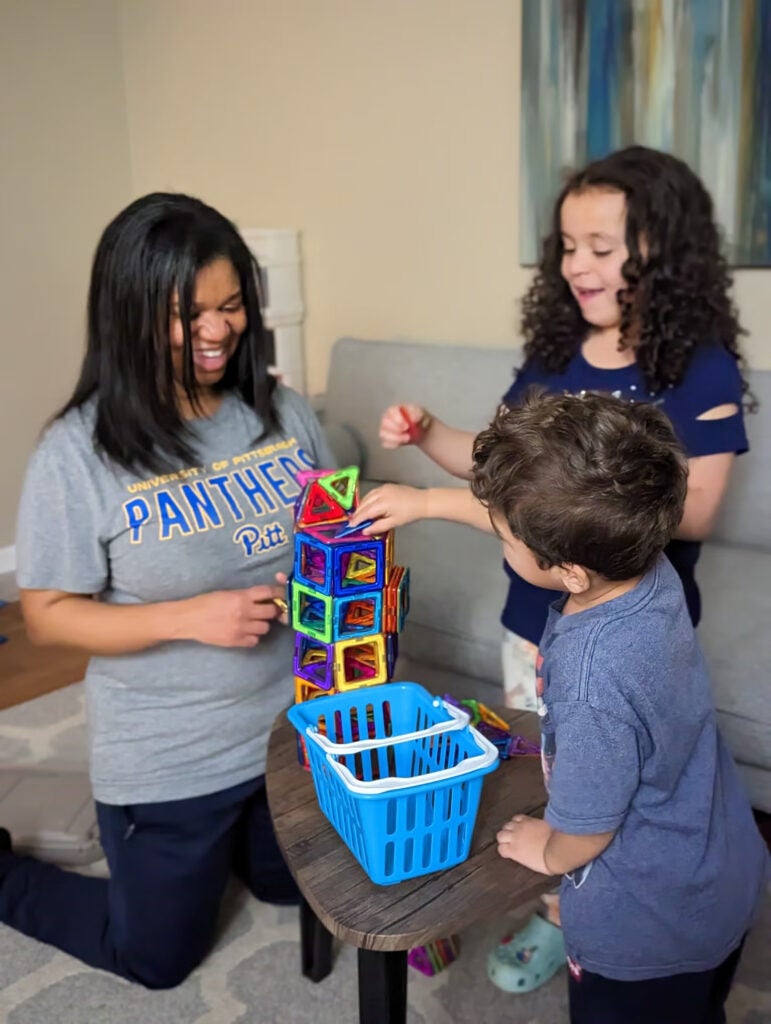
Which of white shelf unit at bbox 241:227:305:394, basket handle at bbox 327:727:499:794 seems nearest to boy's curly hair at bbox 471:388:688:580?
basket handle at bbox 327:727:499:794

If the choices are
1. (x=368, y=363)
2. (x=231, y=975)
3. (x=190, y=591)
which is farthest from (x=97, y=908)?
(x=368, y=363)

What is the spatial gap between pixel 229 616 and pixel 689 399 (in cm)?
71

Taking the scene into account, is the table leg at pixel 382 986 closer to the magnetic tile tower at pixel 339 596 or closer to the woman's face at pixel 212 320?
the magnetic tile tower at pixel 339 596

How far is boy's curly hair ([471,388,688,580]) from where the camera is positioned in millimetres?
830

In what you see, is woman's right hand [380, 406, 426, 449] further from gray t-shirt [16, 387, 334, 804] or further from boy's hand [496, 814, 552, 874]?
boy's hand [496, 814, 552, 874]

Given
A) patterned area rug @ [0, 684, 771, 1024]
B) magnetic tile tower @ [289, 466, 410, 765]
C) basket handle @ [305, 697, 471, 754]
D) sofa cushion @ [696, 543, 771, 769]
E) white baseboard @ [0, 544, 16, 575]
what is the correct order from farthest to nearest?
1. white baseboard @ [0, 544, 16, 575]
2. sofa cushion @ [696, 543, 771, 769]
3. patterned area rug @ [0, 684, 771, 1024]
4. magnetic tile tower @ [289, 466, 410, 765]
5. basket handle @ [305, 697, 471, 754]

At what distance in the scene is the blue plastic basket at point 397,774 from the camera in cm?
89

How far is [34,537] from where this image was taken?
1.33 m

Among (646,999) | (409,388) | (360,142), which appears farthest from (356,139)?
(646,999)

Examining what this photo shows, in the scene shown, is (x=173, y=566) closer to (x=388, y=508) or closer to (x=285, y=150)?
(x=388, y=508)

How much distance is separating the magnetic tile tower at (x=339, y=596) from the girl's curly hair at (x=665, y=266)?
0.48 meters

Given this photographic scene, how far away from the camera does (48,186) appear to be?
10.6ft

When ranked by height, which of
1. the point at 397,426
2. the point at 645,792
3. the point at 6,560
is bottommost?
the point at 6,560

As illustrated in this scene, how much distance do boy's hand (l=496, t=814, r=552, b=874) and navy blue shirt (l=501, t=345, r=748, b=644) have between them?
0.47m
